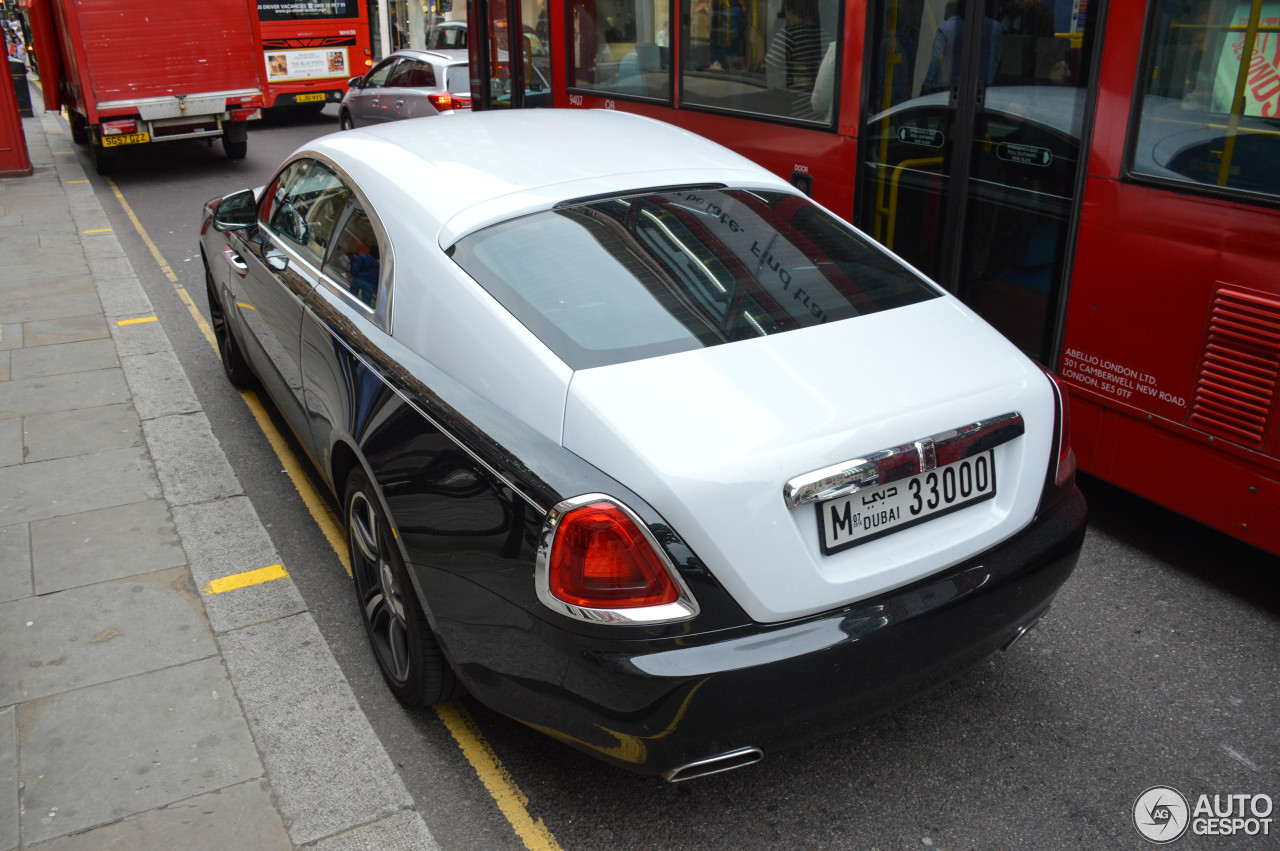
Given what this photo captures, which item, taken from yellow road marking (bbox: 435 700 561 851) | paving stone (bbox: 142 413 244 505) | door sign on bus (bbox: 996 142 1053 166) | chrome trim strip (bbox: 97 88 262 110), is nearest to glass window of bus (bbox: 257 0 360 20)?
chrome trim strip (bbox: 97 88 262 110)

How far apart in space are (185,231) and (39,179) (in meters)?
5.29

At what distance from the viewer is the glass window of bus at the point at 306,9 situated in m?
17.5

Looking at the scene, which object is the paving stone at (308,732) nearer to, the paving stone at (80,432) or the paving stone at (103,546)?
the paving stone at (103,546)

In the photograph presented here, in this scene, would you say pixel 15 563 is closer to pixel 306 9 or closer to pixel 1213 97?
pixel 1213 97

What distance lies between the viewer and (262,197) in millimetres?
4875

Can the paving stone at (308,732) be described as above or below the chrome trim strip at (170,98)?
below

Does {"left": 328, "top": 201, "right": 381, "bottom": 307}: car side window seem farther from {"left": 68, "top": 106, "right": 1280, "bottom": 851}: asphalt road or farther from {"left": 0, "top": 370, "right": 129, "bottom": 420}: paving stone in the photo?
{"left": 0, "top": 370, "right": 129, "bottom": 420}: paving stone

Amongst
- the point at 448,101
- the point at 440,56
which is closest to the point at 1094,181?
the point at 448,101

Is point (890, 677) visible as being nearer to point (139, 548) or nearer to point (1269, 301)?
point (1269, 301)

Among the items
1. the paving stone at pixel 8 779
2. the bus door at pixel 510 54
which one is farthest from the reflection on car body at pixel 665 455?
the bus door at pixel 510 54

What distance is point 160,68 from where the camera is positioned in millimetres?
13398

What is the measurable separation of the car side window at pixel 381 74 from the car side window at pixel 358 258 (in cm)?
1196

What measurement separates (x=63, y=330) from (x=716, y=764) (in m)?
6.86

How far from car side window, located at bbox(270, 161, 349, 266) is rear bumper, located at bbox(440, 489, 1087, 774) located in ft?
6.24
